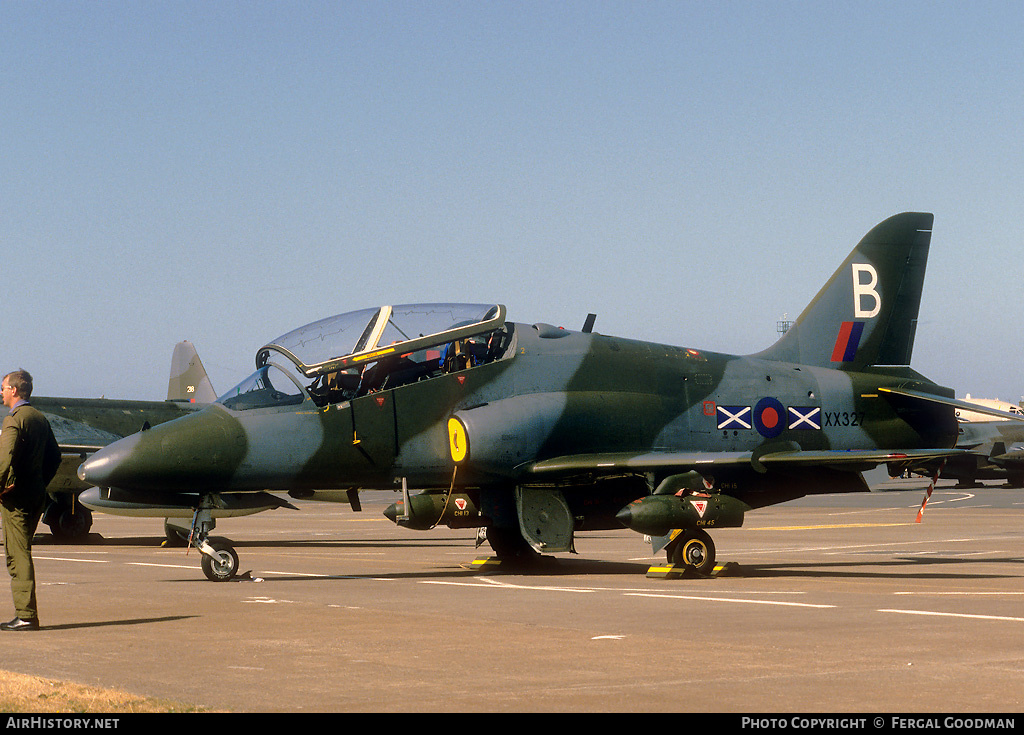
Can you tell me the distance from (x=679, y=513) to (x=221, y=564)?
6.20 metres

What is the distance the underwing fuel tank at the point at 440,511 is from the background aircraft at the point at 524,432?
0.09 ft

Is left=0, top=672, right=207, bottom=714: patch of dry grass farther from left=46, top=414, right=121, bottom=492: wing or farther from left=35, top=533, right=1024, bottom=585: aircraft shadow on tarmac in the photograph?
left=46, top=414, right=121, bottom=492: wing

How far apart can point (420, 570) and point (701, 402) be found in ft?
16.7

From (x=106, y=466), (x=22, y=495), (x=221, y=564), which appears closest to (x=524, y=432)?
(x=221, y=564)

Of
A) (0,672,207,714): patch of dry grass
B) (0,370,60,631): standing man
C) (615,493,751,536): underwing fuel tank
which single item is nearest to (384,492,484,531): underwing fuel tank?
(615,493,751,536): underwing fuel tank

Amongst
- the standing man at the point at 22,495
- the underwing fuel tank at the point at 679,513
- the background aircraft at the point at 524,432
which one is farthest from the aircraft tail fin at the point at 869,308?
the standing man at the point at 22,495

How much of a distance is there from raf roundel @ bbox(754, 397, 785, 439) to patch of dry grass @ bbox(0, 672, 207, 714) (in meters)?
13.1

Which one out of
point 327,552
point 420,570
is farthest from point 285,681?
point 327,552

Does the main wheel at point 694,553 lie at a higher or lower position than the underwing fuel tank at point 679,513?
lower

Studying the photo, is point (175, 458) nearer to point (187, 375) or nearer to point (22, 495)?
point (22, 495)

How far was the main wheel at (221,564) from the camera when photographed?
54.8ft

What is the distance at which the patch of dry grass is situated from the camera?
730 centimetres

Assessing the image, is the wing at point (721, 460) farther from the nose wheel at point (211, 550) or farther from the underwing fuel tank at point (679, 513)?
the nose wheel at point (211, 550)

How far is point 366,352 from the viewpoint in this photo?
17.0 metres
